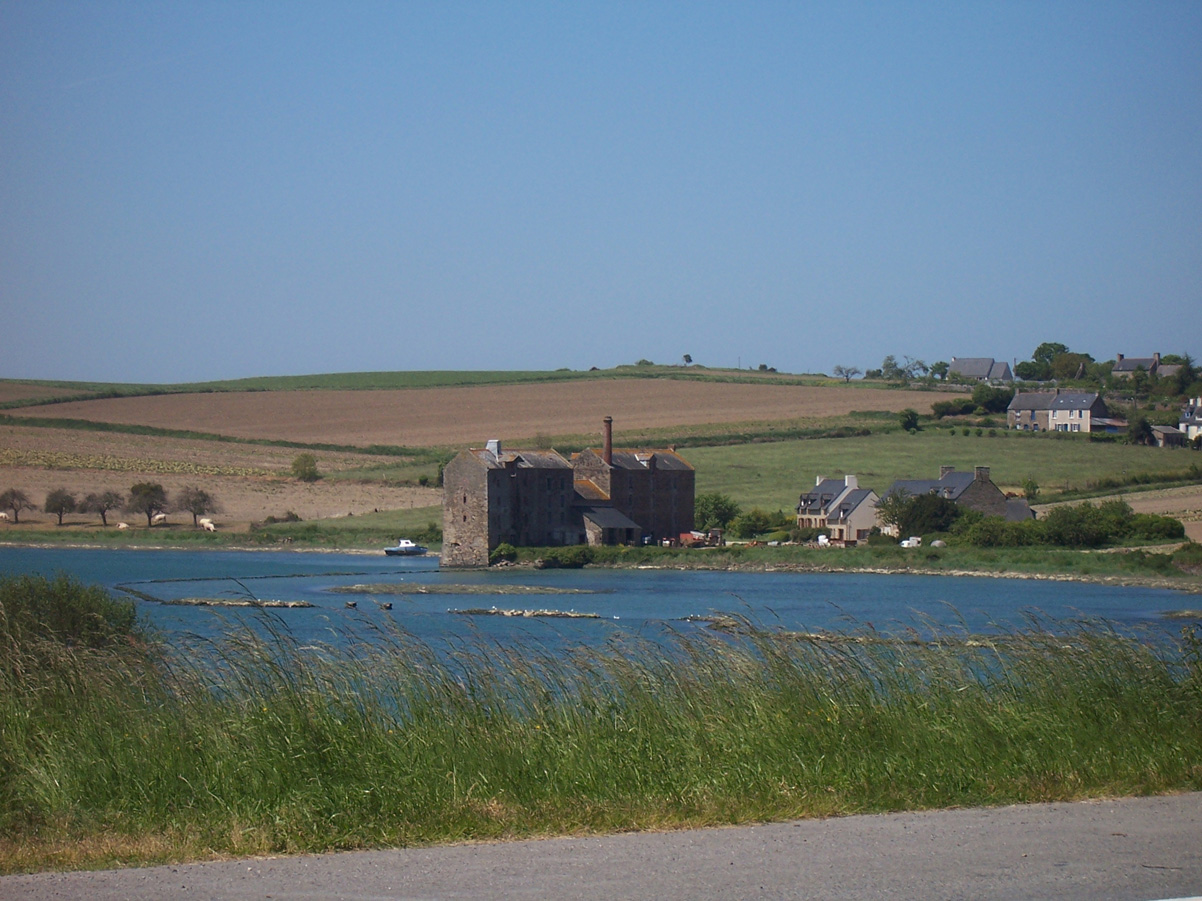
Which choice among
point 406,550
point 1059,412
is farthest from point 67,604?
point 1059,412

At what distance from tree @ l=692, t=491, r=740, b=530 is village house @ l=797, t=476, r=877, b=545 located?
4023mm

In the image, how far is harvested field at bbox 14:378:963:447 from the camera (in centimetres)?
9788

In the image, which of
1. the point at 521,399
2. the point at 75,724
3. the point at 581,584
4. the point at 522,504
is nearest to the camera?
the point at 75,724

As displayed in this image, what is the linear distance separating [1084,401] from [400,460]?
53.7 metres

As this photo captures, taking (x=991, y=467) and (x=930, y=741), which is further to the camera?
(x=991, y=467)

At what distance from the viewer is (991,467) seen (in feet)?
273

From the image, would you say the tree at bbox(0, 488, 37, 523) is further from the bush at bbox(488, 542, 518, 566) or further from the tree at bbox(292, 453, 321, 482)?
the bush at bbox(488, 542, 518, 566)

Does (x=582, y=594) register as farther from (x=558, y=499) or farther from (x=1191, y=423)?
(x=1191, y=423)

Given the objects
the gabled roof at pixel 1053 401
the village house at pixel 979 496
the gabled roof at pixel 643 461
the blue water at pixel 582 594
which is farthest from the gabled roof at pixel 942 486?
the gabled roof at pixel 1053 401

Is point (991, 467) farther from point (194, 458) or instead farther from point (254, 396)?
point (254, 396)

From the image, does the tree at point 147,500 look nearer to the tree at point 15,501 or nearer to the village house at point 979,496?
the tree at point 15,501

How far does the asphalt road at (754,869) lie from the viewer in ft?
19.0

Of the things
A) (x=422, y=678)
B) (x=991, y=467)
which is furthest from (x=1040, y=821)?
(x=991, y=467)

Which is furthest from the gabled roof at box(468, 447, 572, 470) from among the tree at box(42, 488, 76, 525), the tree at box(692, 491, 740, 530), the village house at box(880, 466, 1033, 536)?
the tree at box(42, 488, 76, 525)
